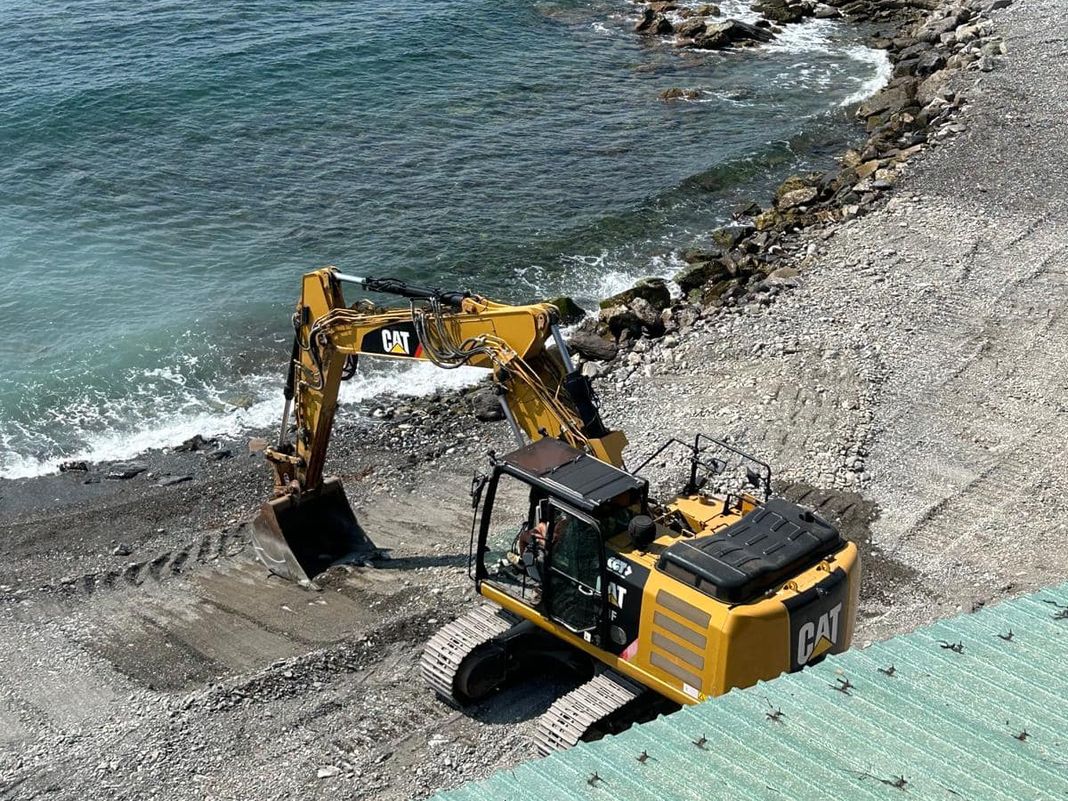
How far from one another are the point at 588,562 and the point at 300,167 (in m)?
20.4

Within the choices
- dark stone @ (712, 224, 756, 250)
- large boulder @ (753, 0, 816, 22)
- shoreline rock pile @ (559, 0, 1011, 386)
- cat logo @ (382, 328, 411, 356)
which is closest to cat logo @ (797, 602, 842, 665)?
cat logo @ (382, 328, 411, 356)

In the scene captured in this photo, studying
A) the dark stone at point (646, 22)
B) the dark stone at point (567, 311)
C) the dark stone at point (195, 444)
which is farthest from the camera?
the dark stone at point (646, 22)

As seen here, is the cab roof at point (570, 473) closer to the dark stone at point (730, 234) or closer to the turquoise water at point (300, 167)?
the turquoise water at point (300, 167)

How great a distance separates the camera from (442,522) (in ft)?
50.6

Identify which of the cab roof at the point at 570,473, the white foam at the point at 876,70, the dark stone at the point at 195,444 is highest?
the cab roof at the point at 570,473

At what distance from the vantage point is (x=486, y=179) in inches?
1118

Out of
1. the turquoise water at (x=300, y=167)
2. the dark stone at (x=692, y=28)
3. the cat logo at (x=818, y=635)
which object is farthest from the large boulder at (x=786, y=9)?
the cat logo at (x=818, y=635)

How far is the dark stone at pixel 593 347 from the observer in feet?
63.7

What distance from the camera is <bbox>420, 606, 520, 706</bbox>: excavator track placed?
11.2 metres

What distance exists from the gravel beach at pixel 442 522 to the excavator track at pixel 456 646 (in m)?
0.34

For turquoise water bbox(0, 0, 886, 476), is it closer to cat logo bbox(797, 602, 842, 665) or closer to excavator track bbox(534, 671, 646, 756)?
excavator track bbox(534, 671, 646, 756)

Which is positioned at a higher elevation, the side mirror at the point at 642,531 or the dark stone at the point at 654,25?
the side mirror at the point at 642,531

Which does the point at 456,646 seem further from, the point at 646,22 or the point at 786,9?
the point at 786,9

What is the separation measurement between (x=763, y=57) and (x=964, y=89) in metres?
9.06
